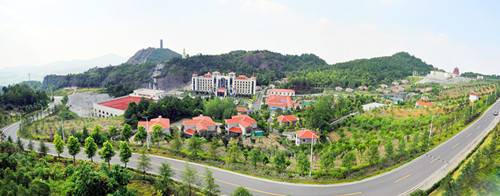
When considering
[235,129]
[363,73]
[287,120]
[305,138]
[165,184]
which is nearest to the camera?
[165,184]

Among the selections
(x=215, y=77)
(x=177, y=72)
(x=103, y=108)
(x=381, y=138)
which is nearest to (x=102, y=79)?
(x=177, y=72)

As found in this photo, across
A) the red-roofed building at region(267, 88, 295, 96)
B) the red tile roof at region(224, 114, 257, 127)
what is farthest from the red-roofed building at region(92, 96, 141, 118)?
the red-roofed building at region(267, 88, 295, 96)

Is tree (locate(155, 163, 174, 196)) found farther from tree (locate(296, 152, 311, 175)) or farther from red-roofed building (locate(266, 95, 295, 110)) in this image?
red-roofed building (locate(266, 95, 295, 110))

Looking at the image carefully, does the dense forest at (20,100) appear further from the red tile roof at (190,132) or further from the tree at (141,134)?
the tree at (141,134)

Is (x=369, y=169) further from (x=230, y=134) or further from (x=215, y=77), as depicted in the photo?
(x=215, y=77)

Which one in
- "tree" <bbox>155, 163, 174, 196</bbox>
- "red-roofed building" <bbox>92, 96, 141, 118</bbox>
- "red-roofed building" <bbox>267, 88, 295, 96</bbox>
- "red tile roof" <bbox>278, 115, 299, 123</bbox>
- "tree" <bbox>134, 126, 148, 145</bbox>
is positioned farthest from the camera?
"red-roofed building" <bbox>267, 88, 295, 96</bbox>

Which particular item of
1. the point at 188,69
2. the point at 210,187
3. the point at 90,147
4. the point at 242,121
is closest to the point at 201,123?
the point at 242,121

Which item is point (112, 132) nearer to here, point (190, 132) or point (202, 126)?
point (190, 132)
